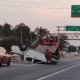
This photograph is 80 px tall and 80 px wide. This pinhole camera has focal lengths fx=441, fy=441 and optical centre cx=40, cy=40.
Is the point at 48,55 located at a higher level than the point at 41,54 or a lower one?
lower

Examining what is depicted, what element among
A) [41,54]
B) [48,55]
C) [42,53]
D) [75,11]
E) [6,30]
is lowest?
[48,55]

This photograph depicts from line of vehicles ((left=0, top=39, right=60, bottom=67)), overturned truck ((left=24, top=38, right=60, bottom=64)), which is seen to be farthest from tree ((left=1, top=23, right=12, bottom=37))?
overturned truck ((left=24, top=38, right=60, bottom=64))

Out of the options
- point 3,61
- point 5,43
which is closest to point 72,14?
point 3,61

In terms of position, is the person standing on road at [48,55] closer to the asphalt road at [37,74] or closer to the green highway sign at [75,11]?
the green highway sign at [75,11]

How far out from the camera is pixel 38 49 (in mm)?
50031

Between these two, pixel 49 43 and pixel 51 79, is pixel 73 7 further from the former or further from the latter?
pixel 51 79

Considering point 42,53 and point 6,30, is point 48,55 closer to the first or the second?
point 42,53

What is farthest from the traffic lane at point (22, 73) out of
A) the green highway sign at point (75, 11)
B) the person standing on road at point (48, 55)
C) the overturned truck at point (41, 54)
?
the green highway sign at point (75, 11)

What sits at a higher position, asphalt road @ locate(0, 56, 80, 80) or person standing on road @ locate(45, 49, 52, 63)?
person standing on road @ locate(45, 49, 52, 63)

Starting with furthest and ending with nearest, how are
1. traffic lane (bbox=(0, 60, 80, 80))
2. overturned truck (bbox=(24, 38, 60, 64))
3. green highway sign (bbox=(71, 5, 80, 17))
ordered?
green highway sign (bbox=(71, 5, 80, 17))
overturned truck (bbox=(24, 38, 60, 64))
traffic lane (bbox=(0, 60, 80, 80))

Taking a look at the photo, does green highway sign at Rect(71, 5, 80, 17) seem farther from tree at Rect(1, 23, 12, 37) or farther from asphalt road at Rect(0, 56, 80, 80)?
tree at Rect(1, 23, 12, 37)

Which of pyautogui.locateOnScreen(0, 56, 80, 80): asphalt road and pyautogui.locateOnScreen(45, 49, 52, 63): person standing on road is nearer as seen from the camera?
pyautogui.locateOnScreen(0, 56, 80, 80): asphalt road

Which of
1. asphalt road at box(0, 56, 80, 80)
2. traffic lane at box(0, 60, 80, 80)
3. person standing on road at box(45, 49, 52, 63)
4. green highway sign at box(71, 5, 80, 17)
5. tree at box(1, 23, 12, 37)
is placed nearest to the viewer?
traffic lane at box(0, 60, 80, 80)

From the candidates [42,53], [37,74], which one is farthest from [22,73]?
[42,53]
